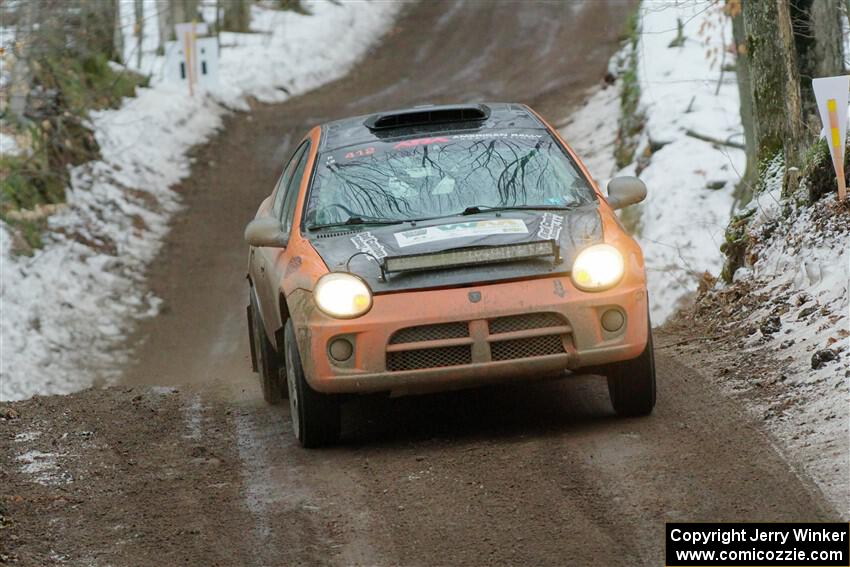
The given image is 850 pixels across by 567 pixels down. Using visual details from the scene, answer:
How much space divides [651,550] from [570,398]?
2.82 meters

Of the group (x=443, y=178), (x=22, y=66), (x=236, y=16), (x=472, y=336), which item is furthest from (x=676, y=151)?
(x=236, y=16)

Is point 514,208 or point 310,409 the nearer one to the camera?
point 310,409

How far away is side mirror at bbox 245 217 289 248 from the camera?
293 inches

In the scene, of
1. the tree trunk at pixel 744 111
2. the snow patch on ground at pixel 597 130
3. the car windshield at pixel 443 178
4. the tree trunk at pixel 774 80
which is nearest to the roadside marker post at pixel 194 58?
the snow patch on ground at pixel 597 130

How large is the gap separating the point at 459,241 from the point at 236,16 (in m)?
29.1

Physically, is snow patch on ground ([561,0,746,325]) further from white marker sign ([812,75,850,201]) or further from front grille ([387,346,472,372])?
front grille ([387,346,472,372])

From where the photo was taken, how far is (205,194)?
886 inches

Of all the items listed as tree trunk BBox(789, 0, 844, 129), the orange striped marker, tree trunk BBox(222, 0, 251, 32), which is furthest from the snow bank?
the orange striped marker

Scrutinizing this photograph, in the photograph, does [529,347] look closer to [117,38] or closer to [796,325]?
[796,325]

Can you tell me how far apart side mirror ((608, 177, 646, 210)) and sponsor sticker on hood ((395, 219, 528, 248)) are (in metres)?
0.71

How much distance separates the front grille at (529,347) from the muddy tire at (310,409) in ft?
3.01

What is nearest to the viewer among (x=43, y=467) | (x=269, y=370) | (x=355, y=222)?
(x=43, y=467)

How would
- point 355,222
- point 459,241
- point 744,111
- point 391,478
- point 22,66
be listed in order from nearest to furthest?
point 391,478
point 459,241
point 355,222
point 744,111
point 22,66

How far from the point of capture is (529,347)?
6.58 metres
